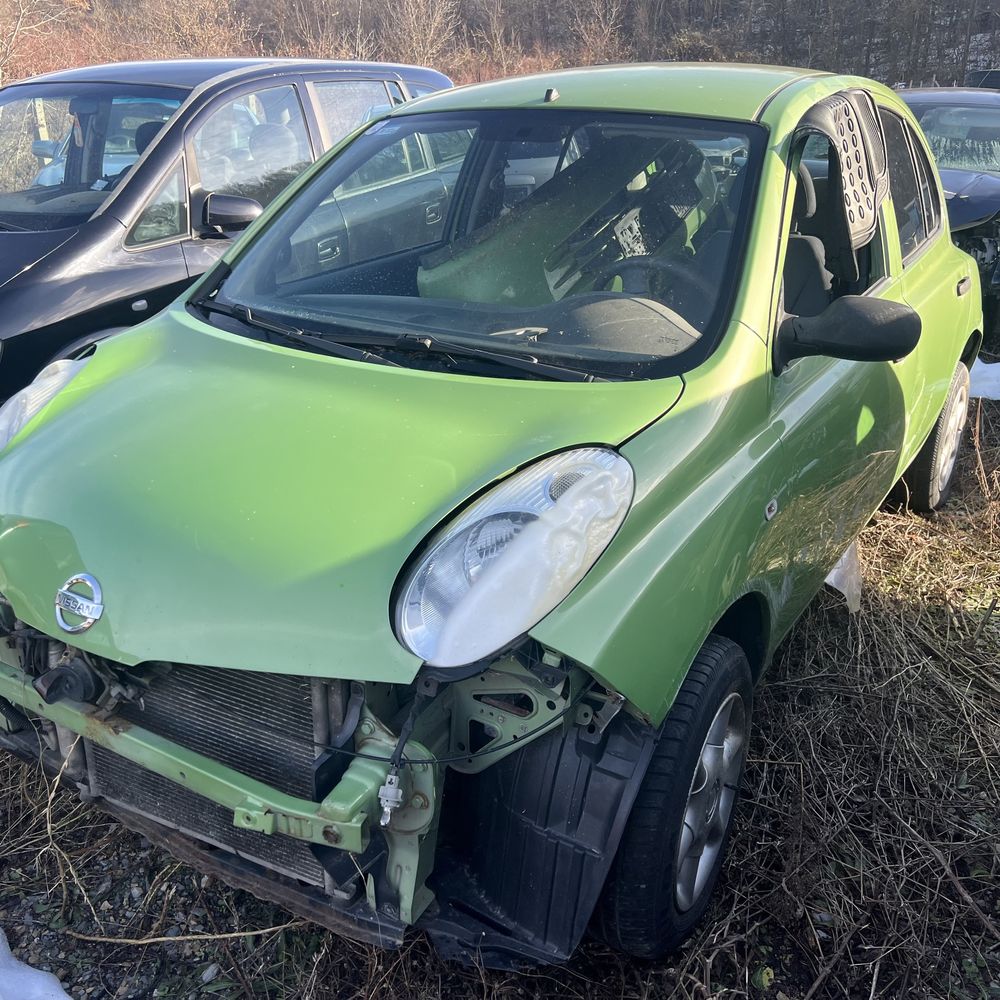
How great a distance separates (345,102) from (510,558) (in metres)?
4.38

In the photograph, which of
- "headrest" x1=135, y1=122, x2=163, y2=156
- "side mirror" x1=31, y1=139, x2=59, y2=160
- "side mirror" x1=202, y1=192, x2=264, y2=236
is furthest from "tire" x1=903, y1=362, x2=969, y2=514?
"side mirror" x1=31, y1=139, x2=59, y2=160

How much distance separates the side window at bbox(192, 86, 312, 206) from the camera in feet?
15.3

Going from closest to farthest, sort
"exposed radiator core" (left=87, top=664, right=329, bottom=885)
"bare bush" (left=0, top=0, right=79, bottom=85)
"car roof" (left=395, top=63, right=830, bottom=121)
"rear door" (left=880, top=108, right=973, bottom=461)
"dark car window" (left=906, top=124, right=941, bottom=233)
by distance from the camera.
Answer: "exposed radiator core" (left=87, top=664, right=329, bottom=885) → "car roof" (left=395, top=63, right=830, bottom=121) → "rear door" (left=880, top=108, right=973, bottom=461) → "dark car window" (left=906, top=124, right=941, bottom=233) → "bare bush" (left=0, top=0, right=79, bottom=85)

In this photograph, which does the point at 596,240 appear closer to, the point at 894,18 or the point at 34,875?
the point at 34,875

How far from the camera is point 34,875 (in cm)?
249

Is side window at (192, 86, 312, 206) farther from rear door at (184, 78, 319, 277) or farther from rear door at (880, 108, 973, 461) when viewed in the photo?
rear door at (880, 108, 973, 461)

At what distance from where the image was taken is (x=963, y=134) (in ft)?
22.3

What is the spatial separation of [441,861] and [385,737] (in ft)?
1.18

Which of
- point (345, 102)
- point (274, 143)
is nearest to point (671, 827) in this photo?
point (274, 143)

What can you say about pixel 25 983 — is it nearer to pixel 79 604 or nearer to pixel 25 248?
pixel 79 604

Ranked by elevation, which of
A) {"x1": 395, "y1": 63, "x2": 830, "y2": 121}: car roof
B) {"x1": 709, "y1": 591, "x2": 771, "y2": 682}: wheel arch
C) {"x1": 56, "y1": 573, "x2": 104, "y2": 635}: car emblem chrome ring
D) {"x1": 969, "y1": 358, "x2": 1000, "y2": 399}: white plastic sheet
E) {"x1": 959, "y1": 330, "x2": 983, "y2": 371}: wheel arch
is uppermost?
{"x1": 395, "y1": 63, "x2": 830, "y2": 121}: car roof

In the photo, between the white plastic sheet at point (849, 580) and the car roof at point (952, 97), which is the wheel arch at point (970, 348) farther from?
the car roof at point (952, 97)

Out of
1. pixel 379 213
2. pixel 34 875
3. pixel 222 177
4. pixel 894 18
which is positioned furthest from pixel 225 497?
pixel 894 18

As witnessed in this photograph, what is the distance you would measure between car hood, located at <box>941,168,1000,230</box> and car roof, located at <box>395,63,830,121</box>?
165 cm
